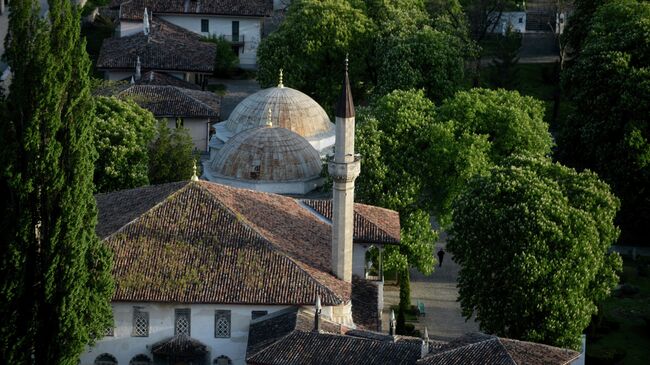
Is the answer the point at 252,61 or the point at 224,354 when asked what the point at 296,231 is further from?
the point at 252,61

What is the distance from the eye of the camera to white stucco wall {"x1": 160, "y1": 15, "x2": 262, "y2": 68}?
111812 millimetres

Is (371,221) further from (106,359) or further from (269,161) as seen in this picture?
(106,359)

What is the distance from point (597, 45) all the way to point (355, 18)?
16219 mm

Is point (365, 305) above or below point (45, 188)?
below

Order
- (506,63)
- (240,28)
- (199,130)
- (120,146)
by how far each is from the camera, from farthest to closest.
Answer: (240,28) → (506,63) → (199,130) → (120,146)

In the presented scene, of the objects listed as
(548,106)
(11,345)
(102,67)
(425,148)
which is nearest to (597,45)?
(425,148)

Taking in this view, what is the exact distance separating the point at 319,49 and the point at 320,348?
37.2 metres

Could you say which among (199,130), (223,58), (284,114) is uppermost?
(223,58)

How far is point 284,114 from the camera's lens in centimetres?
8169

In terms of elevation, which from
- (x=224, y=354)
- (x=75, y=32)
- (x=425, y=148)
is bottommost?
(x=224, y=354)

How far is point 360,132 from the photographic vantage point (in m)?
75.7

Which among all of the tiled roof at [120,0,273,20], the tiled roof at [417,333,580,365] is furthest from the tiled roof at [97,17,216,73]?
the tiled roof at [417,333,580,365]

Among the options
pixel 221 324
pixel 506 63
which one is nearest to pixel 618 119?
pixel 506 63

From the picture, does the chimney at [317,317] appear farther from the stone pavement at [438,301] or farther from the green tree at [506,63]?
the green tree at [506,63]
